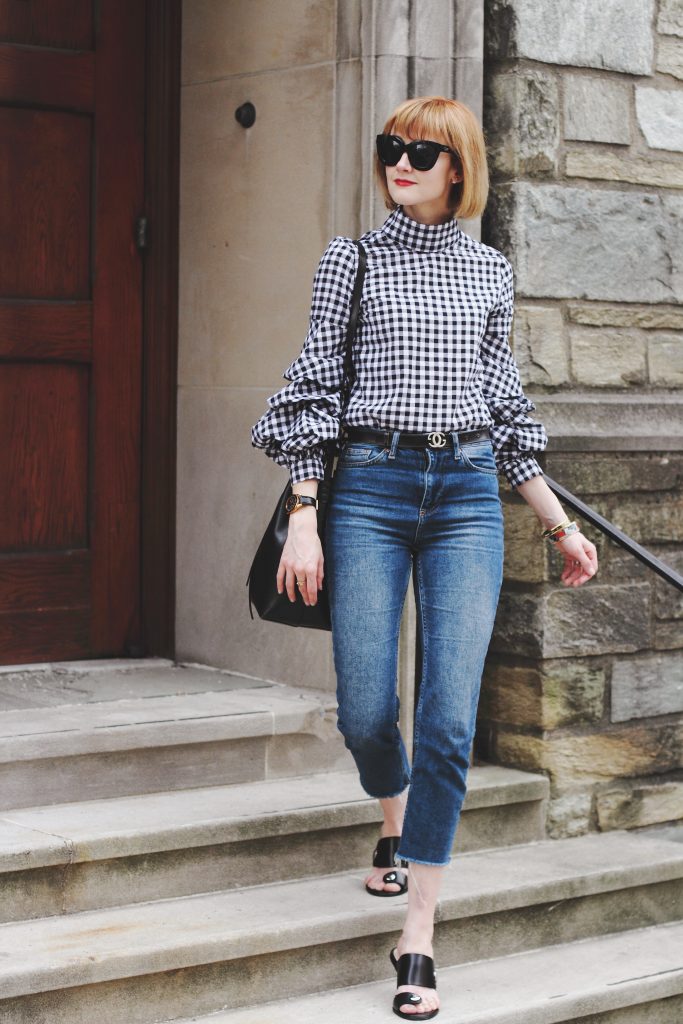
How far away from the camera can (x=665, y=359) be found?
5113mm

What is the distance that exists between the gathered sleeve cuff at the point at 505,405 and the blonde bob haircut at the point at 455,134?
0.23 metres

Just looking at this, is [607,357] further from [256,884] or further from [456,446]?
[256,884]

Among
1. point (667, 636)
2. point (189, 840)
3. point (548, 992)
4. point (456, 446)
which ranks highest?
point (456, 446)

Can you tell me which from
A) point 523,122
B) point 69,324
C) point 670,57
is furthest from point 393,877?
point 670,57

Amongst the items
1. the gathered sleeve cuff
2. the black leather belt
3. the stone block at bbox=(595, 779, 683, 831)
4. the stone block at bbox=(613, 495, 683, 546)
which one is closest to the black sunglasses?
the gathered sleeve cuff

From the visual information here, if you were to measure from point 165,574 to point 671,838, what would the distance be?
1759 mm

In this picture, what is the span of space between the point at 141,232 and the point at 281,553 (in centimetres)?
201

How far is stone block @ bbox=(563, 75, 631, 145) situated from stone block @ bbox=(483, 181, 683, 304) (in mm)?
160

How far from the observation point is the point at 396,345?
350 centimetres

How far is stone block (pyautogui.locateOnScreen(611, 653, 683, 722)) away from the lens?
4.91 meters

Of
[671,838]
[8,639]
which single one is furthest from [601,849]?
[8,639]

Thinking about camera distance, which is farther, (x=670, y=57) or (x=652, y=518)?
(x=670, y=57)

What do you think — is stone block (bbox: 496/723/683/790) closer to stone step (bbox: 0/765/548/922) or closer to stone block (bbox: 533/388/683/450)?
stone step (bbox: 0/765/548/922)

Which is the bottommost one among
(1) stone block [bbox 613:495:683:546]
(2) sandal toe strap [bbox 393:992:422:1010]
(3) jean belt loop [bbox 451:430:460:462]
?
(2) sandal toe strap [bbox 393:992:422:1010]
